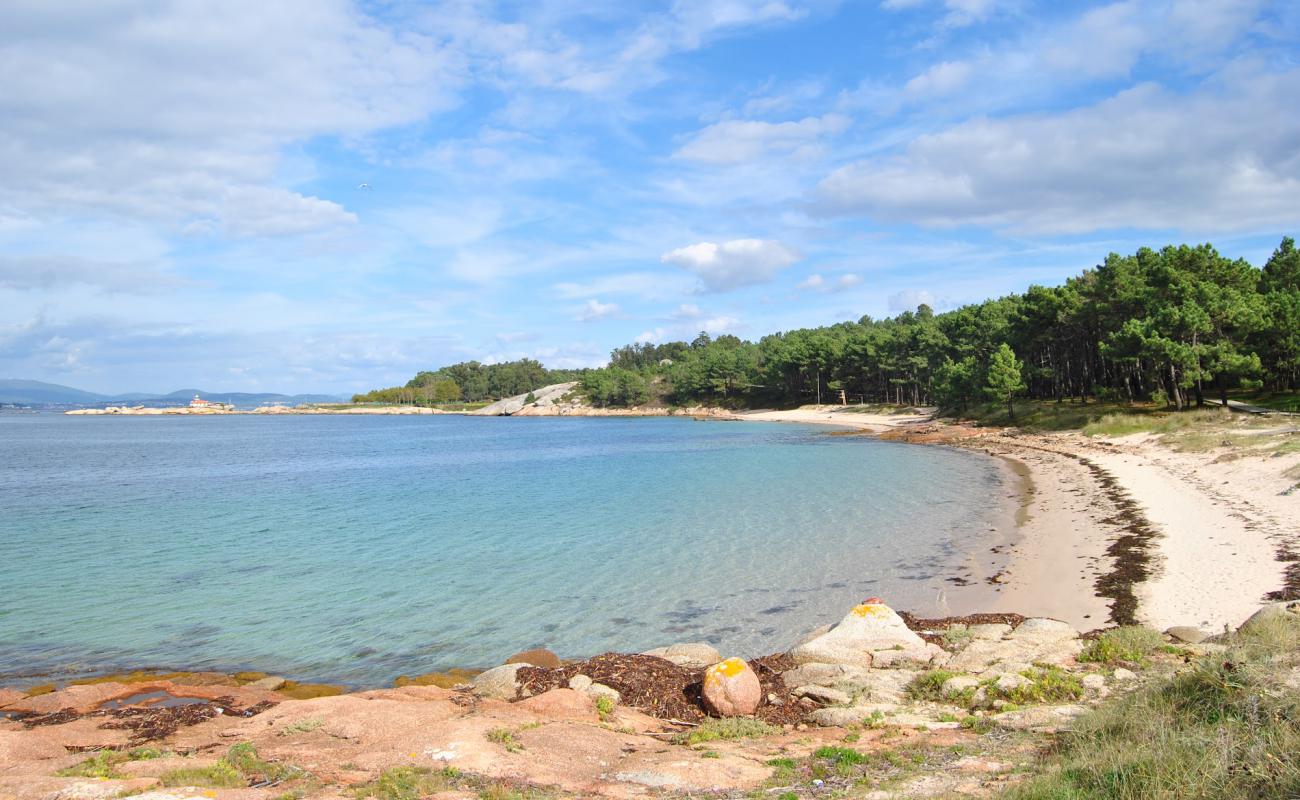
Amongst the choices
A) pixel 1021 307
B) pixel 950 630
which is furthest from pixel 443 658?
pixel 1021 307

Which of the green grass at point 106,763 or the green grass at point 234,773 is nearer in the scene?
the green grass at point 234,773

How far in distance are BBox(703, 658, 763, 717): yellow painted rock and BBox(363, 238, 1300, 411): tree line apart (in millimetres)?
46030

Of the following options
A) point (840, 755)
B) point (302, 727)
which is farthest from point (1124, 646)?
point (302, 727)

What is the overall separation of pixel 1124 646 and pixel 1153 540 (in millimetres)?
12157

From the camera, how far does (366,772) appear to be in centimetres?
808

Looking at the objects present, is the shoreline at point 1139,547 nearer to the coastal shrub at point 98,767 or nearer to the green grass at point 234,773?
the green grass at point 234,773

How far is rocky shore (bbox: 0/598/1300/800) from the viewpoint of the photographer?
7.64 m

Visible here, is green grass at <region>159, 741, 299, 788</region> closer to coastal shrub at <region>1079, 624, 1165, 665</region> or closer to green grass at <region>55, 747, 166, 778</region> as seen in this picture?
green grass at <region>55, 747, 166, 778</region>

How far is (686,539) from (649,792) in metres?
18.7

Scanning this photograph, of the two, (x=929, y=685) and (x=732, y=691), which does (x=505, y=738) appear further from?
(x=929, y=685)

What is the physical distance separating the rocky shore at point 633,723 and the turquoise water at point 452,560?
2.51m

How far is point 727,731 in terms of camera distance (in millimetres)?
9742

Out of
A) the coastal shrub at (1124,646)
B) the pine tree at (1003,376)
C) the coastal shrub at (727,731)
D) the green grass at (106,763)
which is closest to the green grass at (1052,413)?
the pine tree at (1003,376)

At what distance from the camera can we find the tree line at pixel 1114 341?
46531 millimetres
